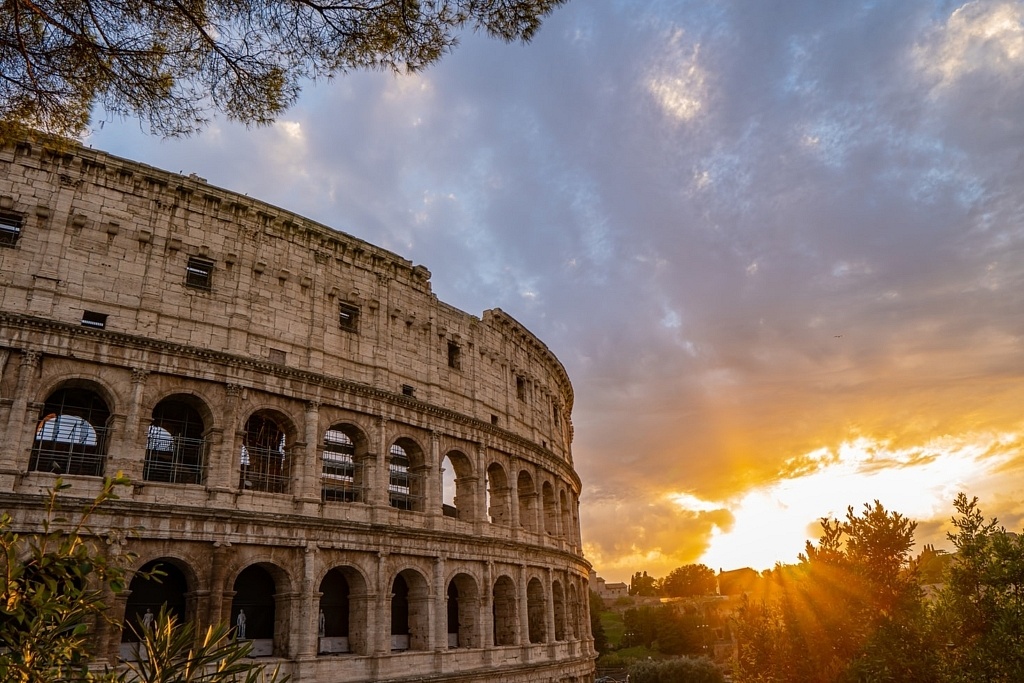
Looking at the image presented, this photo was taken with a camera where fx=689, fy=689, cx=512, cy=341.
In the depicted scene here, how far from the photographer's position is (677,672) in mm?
56469

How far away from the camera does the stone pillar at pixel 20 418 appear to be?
16766 millimetres

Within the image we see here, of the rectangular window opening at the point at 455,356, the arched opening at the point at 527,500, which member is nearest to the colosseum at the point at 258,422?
the rectangular window opening at the point at 455,356

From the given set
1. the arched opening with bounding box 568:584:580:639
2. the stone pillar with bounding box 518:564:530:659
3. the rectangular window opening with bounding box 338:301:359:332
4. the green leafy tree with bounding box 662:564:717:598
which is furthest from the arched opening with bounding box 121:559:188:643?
the green leafy tree with bounding box 662:564:717:598

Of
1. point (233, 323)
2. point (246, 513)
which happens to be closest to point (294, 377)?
point (233, 323)

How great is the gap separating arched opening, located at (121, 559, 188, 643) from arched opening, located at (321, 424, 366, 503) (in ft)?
16.0

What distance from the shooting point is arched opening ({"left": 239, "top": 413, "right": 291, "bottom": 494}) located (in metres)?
21.6

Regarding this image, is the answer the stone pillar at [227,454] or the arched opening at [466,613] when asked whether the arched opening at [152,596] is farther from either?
the arched opening at [466,613]

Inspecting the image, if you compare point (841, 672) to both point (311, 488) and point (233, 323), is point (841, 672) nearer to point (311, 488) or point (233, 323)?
point (311, 488)

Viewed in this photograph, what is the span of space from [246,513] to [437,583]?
7480mm

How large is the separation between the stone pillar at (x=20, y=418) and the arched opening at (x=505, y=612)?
17301 mm

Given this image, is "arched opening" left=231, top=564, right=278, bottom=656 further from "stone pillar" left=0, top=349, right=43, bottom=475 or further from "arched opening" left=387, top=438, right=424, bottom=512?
"stone pillar" left=0, top=349, right=43, bottom=475

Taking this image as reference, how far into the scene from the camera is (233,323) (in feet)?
69.9

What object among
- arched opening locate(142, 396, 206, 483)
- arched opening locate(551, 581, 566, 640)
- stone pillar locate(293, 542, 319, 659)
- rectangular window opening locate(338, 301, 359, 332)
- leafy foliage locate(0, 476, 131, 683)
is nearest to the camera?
leafy foliage locate(0, 476, 131, 683)

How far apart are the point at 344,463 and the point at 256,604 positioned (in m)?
5.36
